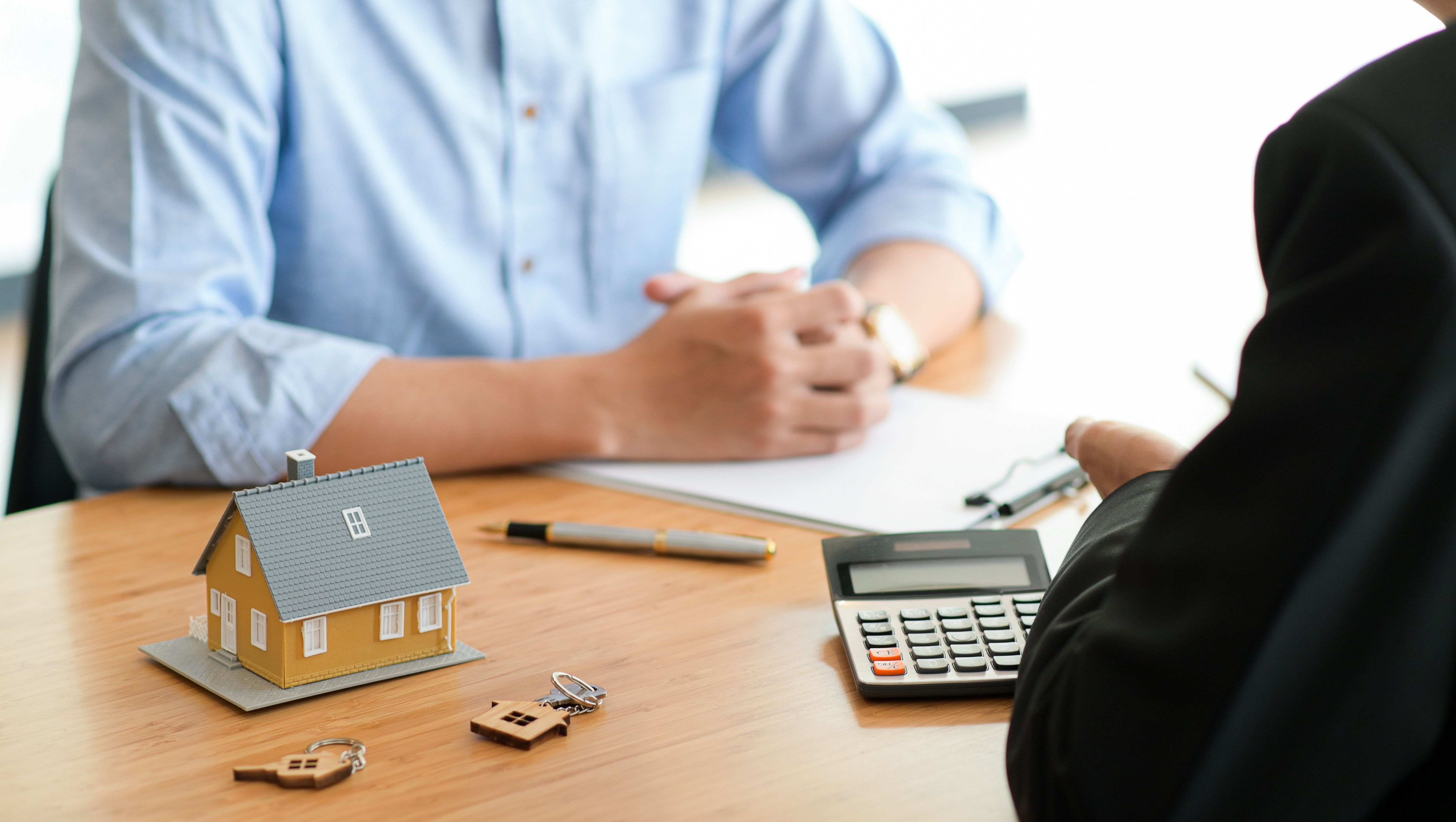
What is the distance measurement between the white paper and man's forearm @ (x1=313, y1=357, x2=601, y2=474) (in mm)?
38

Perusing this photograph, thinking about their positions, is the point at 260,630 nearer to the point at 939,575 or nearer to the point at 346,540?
the point at 346,540

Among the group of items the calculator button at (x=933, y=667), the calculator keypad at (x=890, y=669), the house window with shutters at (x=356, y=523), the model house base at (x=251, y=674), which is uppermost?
the house window with shutters at (x=356, y=523)

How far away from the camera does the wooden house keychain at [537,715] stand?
59 centimetres

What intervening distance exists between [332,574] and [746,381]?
17.6 inches

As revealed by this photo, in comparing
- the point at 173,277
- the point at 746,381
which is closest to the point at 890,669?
the point at 746,381

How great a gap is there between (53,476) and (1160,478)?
1.05 metres

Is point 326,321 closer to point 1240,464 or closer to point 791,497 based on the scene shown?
point 791,497

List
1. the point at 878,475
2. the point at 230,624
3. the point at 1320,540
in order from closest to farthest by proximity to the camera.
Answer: the point at 1320,540, the point at 230,624, the point at 878,475

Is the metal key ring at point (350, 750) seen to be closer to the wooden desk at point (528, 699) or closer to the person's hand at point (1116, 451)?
the wooden desk at point (528, 699)

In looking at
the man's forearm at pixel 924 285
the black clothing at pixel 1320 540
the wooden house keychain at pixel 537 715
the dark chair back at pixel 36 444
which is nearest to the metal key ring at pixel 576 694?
the wooden house keychain at pixel 537 715

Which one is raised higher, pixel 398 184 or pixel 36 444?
pixel 398 184

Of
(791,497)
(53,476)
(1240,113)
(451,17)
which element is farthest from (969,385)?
(1240,113)

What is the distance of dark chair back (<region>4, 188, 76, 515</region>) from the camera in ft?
3.93

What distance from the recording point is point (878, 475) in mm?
959
